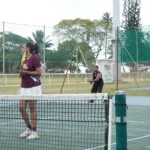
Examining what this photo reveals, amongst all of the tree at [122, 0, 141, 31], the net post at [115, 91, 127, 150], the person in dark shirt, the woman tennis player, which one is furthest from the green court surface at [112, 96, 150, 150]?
the tree at [122, 0, 141, 31]

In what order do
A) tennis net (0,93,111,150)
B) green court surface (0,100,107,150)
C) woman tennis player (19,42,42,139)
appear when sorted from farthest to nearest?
woman tennis player (19,42,42,139) < green court surface (0,100,107,150) < tennis net (0,93,111,150)

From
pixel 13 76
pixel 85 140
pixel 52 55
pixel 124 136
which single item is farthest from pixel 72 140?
pixel 52 55

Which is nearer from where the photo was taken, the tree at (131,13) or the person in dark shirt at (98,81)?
the person in dark shirt at (98,81)

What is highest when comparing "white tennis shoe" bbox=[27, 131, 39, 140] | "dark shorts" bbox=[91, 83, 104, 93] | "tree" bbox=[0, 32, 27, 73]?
"tree" bbox=[0, 32, 27, 73]

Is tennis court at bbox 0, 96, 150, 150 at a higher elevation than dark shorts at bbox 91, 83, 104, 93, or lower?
lower

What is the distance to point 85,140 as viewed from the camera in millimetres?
8117

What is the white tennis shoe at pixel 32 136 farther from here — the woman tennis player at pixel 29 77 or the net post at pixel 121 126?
the net post at pixel 121 126

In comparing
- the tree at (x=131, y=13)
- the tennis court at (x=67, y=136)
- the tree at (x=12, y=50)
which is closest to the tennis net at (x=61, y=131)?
the tennis court at (x=67, y=136)

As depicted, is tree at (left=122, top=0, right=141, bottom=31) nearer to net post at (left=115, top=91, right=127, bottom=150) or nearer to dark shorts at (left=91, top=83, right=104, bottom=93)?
dark shorts at (left=91, top=83, right=104, bottom=93)

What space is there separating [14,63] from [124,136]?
49.2ft

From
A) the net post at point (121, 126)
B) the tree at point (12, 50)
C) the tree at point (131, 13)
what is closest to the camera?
the net post at point (121, 126)

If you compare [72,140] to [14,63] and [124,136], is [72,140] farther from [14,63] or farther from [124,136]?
[14,63]

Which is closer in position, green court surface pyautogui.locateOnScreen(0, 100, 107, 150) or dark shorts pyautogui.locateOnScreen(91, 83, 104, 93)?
green court surface pyautogui.locateOnScreen(0, 100, 107, 150)

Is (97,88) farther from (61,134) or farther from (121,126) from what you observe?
(121,126)
